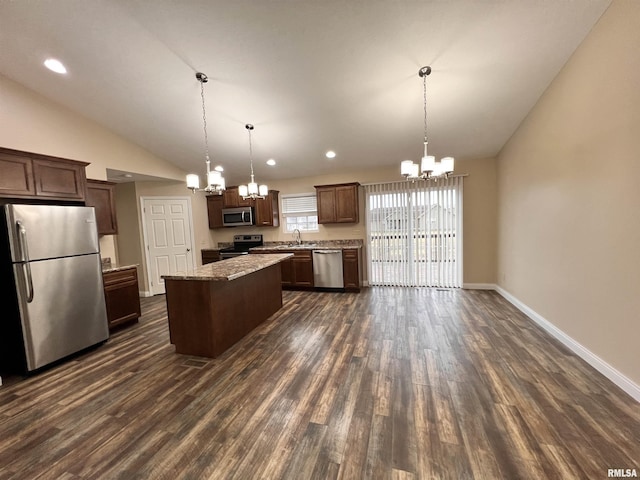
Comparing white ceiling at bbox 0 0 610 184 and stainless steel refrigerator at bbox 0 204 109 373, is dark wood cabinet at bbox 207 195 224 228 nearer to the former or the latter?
white ceiling at bbox 0 0 610 184

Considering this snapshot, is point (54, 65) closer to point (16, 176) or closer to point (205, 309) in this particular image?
point (16, 176)

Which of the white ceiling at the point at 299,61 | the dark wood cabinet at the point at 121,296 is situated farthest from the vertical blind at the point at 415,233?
the dark wood cabinet at the point at 121,296

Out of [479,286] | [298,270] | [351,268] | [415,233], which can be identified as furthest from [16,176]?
[479,286]

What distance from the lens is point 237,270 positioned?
9.26ft

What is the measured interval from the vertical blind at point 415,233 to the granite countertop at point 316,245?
1.46 ft

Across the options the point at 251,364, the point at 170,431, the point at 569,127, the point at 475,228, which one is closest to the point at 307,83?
the point at 569,127

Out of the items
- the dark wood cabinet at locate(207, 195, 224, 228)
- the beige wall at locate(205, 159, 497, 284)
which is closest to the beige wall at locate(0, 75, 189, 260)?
the dark wood cabinet at locate(207, 195, 224, 228)

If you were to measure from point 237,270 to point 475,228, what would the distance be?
14.7 ft

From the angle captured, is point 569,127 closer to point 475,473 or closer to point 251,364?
point 475,473

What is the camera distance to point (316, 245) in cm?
552

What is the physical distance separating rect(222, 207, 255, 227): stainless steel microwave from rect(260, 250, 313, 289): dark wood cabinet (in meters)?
1.06

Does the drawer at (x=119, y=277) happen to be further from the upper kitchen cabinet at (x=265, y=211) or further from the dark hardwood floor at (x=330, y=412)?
the upper kitchen cabinet at (x=265, y=211)

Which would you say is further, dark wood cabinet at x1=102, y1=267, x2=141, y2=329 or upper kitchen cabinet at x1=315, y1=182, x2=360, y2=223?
upper kitchen cabinet at x1=315, y1=182, x2=360, y2=223

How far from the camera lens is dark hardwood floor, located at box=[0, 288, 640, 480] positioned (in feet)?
4.78
